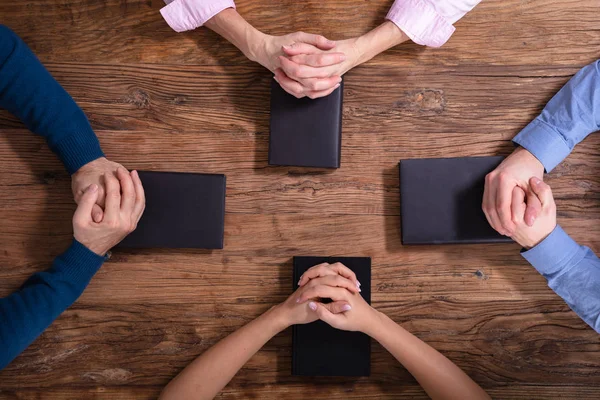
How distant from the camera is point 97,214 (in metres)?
1.14

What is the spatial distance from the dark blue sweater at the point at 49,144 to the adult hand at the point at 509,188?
974 mm

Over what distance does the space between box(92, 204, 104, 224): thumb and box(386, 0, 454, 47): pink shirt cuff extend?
2.84 feet

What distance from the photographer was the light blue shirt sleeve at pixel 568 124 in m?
1.18

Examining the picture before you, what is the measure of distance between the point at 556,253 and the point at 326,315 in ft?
1.87

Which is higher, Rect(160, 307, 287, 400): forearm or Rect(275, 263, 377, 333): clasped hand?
Rect(275, 263, 377, 333): clasped hand

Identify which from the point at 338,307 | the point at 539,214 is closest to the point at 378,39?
the point at 539,214

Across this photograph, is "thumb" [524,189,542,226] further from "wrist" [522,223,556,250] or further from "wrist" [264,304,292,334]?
"wrist" [264,304,292,334]

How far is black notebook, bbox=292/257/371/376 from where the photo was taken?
1.21m

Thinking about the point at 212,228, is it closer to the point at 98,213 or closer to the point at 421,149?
the point at 98,213

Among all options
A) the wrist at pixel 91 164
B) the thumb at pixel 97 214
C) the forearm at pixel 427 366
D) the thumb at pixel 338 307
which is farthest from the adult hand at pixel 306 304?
the wrist at pixel 91 164

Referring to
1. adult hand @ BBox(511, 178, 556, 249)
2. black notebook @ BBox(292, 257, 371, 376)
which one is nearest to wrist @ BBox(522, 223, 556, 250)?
adult hand @ BBox(511, 178, 556, 249)

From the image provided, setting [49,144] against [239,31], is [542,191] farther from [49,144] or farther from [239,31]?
[49,144]

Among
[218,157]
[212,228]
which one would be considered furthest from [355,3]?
[212,228]

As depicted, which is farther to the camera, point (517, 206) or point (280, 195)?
point (280, 195)
